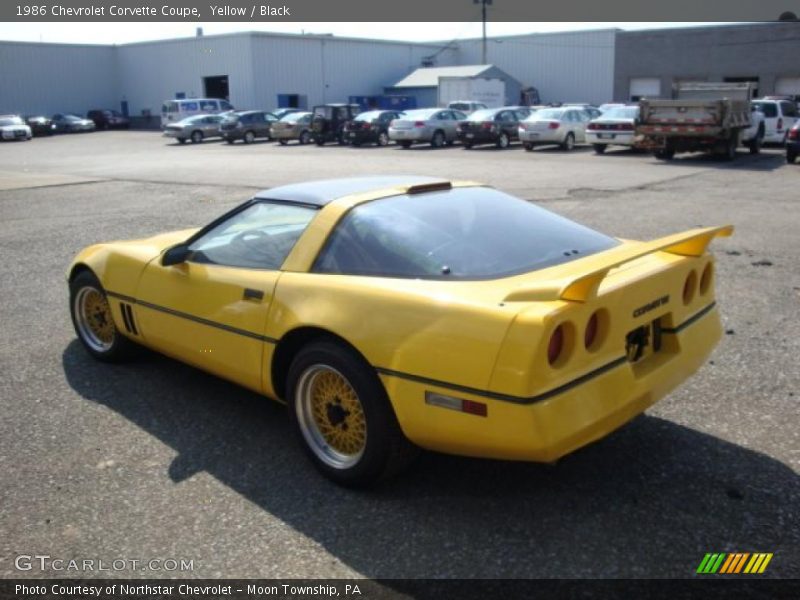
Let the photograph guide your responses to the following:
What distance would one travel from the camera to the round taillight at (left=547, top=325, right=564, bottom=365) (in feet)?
9.41

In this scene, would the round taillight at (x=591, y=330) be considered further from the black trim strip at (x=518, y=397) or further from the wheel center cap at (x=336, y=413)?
the wheel center cap at (x=336, y=413)

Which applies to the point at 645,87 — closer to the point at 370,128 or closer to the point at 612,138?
the point at 370,128

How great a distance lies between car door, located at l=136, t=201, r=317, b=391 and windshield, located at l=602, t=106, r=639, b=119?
75.3ft

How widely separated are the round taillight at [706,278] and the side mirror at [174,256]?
9.10ft

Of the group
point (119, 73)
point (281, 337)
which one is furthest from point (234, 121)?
point (281, 337)

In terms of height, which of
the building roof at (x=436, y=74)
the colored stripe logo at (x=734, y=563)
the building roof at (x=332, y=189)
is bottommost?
the colored stripe logo at (x=734, y=563)

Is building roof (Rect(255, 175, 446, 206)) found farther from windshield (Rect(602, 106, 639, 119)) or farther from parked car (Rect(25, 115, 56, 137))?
parked car (Rect(25, 115, 56, 137))

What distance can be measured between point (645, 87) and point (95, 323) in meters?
46.3

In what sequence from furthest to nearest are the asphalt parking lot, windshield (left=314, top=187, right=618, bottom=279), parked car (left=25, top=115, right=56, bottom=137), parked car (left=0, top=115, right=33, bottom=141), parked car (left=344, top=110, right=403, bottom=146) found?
parked car (left=25, top=115, right=56, bottom=137), parked car (left=0, top=115, right=33, bottom=141), parked car (left=344, top=110, right=403, bottom=146), windshield (left=314, top=187, right=618, bottom=279), the asphalt parking lot

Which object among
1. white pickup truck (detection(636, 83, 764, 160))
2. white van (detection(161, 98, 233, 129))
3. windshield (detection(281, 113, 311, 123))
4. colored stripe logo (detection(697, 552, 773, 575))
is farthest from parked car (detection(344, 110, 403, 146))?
colored stripe logo (detection(697, 552, 773, 575))

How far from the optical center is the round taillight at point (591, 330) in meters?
3.02

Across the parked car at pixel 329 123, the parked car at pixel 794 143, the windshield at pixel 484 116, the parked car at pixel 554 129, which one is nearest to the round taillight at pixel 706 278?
the parked car at pixel 794 143

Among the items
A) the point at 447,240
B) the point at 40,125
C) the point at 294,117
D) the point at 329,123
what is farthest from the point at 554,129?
the point at 40,125

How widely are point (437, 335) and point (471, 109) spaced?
38628mm
